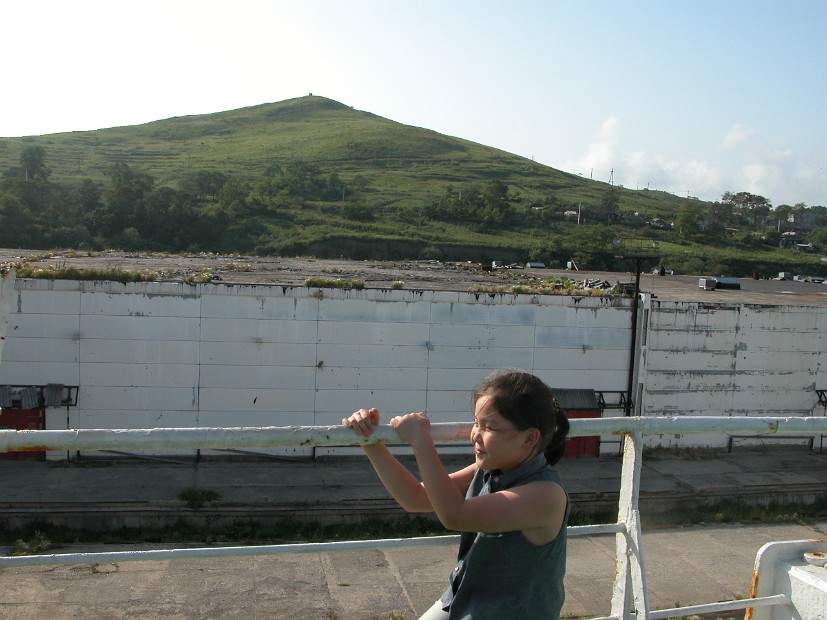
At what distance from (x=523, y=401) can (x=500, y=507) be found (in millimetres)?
307

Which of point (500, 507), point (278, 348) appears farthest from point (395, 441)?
point (278, 348)

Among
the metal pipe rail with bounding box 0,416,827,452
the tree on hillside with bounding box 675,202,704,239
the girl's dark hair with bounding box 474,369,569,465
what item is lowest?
the metal pipe rail with bounding box 0,416,827,452

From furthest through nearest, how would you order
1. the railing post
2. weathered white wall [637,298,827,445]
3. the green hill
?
the green hill → weathered white wall [637,298,827,445] → the railing post

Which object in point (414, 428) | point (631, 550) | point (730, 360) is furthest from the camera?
point (730, 360)

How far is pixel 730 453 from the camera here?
16844 millimetres

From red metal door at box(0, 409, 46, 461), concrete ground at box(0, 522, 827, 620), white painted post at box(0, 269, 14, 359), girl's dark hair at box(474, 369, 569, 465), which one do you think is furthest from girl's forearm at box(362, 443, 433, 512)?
red metal door at box(0, 409, 46, 461)

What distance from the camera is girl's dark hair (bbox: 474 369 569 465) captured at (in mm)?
2162

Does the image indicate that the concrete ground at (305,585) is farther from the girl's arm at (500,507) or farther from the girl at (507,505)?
the girl's arm at (500,507)

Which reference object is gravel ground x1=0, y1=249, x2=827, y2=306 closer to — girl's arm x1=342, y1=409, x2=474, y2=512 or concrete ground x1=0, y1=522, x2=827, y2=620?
concrete ground x1=0, y1=522, x2=827, y2=620

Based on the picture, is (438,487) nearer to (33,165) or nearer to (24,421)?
(24,421)

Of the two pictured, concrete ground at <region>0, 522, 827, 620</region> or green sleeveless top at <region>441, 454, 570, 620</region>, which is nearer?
green sleeveless top at <region>441, 454, 570, 620</region>

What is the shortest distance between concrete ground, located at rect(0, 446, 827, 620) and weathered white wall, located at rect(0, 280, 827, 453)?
1.37 m

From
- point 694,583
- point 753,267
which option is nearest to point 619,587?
point 694,583

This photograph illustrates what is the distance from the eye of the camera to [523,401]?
2164 mm
